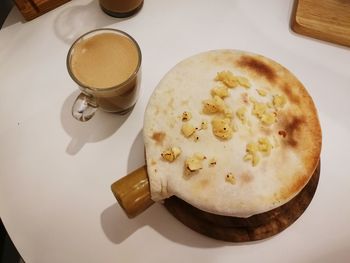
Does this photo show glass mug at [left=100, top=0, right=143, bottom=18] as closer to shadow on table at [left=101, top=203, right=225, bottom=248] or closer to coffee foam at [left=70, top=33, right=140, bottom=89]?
coffee foam at [left=70, top=33, right=140, bottom=89]

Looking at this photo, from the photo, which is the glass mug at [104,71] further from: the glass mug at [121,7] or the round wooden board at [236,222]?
the round wooden board at [236,222]

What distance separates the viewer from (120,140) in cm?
86

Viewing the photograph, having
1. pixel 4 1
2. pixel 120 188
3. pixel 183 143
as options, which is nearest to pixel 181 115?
pixel 183 143

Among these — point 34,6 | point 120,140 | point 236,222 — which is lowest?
point 236,222

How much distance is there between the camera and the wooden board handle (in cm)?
65

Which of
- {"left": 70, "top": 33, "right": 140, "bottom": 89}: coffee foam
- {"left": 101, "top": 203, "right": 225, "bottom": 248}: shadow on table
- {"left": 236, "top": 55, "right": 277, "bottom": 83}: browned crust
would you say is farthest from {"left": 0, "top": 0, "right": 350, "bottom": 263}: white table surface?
{"left": 236, "top": 55, "right": 277, "bottom": 83}: browned crust

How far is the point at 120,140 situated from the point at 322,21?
64 cm

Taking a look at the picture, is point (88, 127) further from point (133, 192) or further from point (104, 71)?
point (133, 192)

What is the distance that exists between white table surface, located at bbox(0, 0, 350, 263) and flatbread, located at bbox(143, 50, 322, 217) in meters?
0.15

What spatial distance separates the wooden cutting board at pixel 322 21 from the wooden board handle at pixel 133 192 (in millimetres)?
627

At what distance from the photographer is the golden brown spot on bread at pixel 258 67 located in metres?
0.73

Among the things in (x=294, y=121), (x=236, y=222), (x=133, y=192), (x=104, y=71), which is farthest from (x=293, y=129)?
(x=104, y=71)

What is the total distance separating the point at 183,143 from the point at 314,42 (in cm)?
56

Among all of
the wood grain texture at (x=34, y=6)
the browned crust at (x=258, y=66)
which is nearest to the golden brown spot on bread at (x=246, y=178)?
the browned crust at (x=258, y=66)
